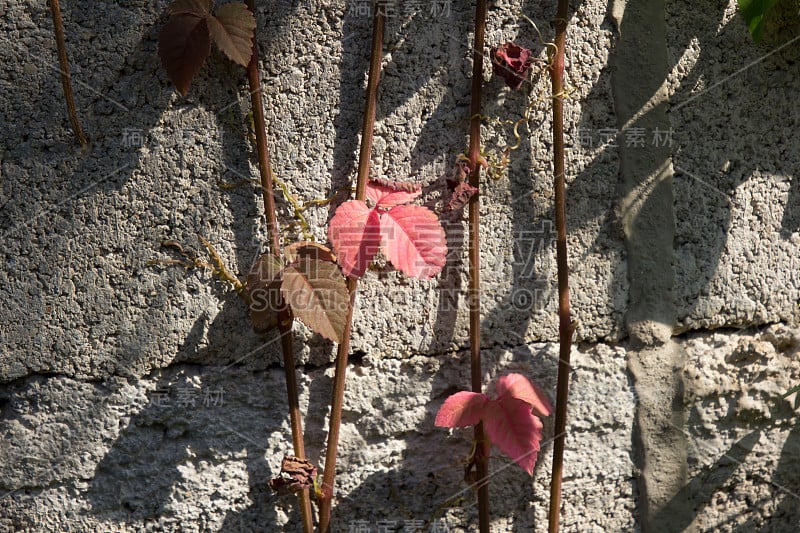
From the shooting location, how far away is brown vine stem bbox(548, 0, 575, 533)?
119cm

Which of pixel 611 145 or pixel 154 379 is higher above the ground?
pixel 611 145

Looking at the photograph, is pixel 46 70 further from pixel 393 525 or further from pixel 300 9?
pixel 393 525

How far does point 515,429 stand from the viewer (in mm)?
1126

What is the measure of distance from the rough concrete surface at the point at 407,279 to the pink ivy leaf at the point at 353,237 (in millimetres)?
104

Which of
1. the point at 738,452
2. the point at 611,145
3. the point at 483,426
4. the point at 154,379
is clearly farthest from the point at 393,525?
the point at 611,145

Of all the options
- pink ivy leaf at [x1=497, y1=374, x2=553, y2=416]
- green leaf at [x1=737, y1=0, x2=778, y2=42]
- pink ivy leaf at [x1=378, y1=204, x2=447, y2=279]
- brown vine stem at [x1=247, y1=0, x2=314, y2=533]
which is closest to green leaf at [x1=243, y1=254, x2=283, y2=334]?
brown vine stem at [x1=247, y1=0, x2=314, y2=533]

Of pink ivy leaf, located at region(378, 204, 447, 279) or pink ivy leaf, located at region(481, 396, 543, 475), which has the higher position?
pink ivy leaf, located at region(378, 204, 447, 279)

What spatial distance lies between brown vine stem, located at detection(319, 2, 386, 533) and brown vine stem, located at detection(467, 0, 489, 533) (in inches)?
6.4

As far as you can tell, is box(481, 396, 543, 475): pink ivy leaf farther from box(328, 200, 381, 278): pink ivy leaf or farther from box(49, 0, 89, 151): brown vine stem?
box(49, 0, 89, 151): brown vine stem

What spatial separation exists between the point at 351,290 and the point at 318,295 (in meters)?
0.09

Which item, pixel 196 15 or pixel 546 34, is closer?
pixel 196 15

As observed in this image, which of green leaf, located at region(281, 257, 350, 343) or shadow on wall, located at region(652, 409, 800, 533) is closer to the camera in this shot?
green leaf, located at region(281, 257, 350, 343)

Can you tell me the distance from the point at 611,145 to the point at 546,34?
0.74 feet

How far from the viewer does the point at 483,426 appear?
1206mm
